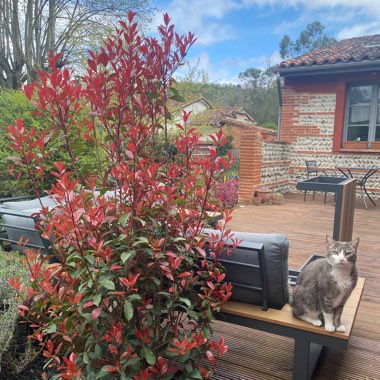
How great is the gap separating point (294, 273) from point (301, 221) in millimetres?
3749

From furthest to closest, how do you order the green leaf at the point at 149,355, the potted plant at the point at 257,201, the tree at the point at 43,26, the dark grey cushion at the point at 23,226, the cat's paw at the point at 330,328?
the tree at the point at 43,26 → the potted plant at the point at 257,201 → the dark grey cushion at the point at 23,226 → the cat's paw at the point at 330,328 → the green leaf at the point at 149,355

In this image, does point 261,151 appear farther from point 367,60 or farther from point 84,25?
point 84,25

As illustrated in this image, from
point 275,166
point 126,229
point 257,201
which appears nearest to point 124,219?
point 126,229

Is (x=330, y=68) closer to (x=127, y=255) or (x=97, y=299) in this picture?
(x=127, y=255)

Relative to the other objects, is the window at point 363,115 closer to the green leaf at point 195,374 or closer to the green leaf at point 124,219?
the green leaf at point 195,374

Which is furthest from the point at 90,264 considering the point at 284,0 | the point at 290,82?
the point at 284,0

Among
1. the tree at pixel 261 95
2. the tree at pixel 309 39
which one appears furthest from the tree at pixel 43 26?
the tree at pixel 309 39

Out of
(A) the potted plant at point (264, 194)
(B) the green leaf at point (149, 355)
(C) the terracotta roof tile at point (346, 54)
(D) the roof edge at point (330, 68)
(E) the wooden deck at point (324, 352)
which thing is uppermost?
(C) the terracotta roof tile at point (346, 54)

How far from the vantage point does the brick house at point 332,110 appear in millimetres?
9141

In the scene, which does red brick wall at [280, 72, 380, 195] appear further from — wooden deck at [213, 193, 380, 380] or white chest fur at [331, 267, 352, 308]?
white chest fur at [331, 267, 352, 308]

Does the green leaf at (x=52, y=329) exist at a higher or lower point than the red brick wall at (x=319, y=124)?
lower

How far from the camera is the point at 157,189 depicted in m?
1.54

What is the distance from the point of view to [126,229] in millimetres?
1507

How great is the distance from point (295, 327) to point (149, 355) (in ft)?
2.58
